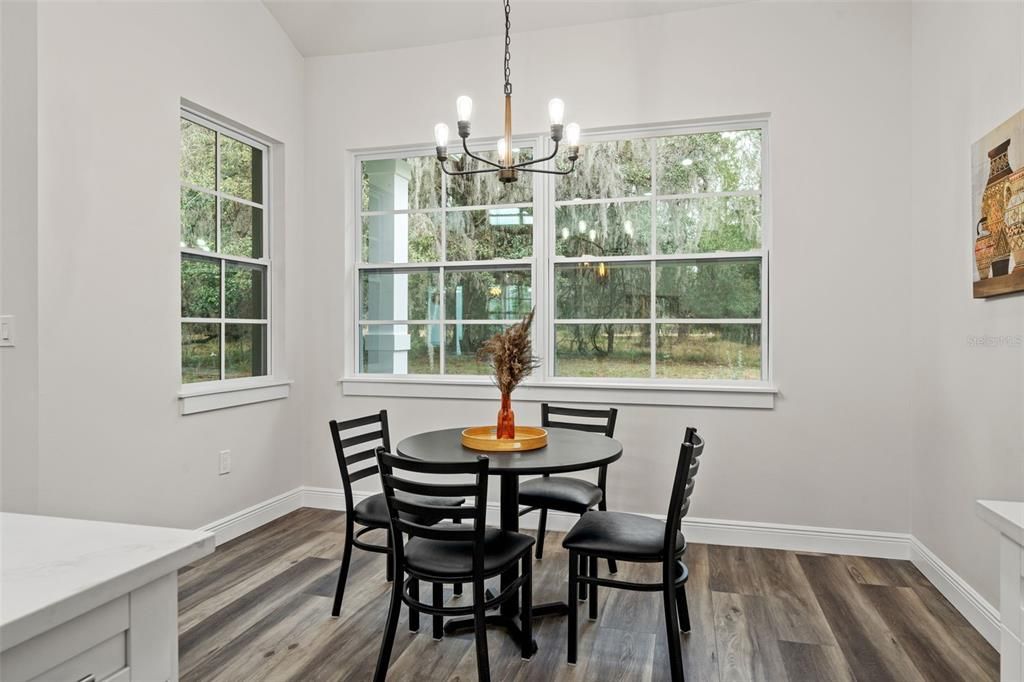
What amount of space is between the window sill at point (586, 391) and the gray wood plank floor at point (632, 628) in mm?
859

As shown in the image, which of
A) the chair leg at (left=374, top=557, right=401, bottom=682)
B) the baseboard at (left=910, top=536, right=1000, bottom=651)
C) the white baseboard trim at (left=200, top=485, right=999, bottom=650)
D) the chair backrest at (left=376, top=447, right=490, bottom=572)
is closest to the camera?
the chair backrest at (left=376, top=447, right=490, bottom=572)

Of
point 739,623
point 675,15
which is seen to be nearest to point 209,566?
point 739,623

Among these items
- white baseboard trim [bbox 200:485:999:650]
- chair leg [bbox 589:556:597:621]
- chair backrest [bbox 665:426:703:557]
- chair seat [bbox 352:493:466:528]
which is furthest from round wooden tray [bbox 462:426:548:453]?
white baseboard trim [bbox 200:485:999:650]

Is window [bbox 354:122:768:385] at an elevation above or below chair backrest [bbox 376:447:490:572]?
above

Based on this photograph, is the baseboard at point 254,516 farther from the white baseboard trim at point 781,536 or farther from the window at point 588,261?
the window at point 588,261

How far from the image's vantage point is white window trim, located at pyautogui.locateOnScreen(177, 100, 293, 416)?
11.3 feet

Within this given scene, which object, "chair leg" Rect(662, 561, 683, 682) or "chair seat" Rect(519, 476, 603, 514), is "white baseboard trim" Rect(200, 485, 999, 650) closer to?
"chair seat" Rect(519, 476, 603, 514)

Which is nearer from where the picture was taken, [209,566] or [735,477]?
[209,566]

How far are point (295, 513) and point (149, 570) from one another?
3.58m

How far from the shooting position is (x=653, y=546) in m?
2.26

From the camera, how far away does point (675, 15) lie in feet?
12.1

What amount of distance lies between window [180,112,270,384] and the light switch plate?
2.97ft

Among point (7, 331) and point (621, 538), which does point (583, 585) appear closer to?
point (621, 538)

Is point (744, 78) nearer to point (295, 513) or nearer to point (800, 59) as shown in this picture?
point (800, 59)
